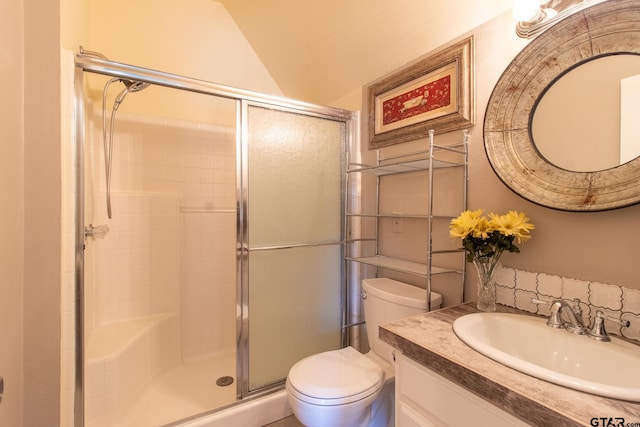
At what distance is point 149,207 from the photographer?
2057mm

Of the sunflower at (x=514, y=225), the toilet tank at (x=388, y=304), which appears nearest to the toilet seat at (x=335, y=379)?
the toilet tank at (x=388, y=304)

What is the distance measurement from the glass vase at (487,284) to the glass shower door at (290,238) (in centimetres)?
95

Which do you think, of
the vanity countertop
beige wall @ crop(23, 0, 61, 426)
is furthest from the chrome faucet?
beige wall @ crop(23, 0, 61, 426)

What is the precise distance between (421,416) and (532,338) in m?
0.46

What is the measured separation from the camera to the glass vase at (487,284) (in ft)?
3.73

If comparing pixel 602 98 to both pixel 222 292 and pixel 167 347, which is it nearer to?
pixel 222 292

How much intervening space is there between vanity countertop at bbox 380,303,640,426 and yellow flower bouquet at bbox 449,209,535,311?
0.94 ft

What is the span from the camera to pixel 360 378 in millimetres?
1263

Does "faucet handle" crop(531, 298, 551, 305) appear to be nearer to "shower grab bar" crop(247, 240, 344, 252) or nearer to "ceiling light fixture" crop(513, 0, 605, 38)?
"ceiling light fixture" crop(513, 0, 605, 38)

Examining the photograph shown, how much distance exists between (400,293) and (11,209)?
5.16 feet

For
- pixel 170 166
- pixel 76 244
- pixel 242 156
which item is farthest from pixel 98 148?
pixel 242 156

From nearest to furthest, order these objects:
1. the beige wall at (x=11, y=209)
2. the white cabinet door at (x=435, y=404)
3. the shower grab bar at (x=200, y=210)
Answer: the white cabinet door at (x=435, y=404) → the beige wall at (x=11, y=209) → the shower grab bar at (x=200, y=210)

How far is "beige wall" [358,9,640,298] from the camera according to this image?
91cm

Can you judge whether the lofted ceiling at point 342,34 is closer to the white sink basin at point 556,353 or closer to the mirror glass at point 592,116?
the mirror glass at point 592,116
